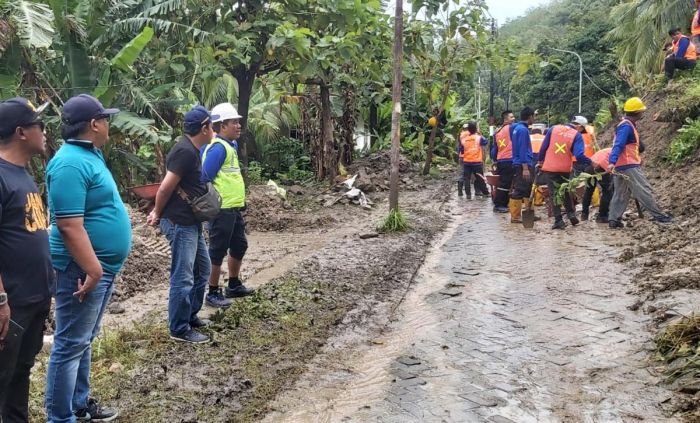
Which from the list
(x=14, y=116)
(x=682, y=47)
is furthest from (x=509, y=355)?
(x=682, y=47)

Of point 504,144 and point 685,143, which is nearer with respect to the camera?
point 685,143

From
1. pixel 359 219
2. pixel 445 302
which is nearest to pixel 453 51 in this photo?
pixel 359 219

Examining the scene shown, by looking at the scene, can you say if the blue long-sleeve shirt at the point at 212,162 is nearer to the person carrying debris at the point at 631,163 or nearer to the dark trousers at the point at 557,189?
the person carrying debris at the point at 631,163

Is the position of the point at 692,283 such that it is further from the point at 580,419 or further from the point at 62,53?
the point at 62,53

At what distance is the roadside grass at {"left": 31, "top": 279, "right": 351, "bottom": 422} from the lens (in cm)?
388

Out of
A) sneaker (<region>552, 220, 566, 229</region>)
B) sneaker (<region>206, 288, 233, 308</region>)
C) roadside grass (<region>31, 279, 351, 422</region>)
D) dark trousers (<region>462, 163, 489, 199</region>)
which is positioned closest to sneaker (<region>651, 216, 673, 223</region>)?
sneaker (<region>552, 220, 566, 229</region>)

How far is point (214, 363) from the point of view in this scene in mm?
4516

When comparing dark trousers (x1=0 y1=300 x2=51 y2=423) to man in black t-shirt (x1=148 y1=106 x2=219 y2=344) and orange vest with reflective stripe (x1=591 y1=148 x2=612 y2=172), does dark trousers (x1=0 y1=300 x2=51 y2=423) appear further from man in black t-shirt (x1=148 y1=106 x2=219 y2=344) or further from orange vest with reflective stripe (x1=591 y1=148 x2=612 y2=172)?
orange vest with reflective stripe (x1=591 y1=148 x2=612 y2=172)

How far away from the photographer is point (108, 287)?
347 cm

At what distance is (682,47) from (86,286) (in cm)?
1491

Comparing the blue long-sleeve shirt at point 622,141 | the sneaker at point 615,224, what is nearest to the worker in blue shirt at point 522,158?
the sneaker at point 615,224

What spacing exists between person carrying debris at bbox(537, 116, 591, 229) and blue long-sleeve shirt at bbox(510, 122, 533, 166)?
0.49 meters

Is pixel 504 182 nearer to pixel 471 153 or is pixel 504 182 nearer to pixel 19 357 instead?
pixel 471 153

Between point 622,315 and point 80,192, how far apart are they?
482cm
